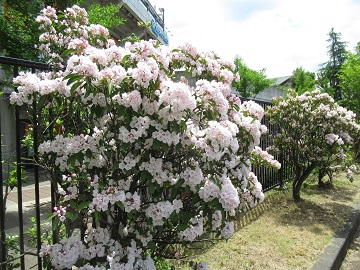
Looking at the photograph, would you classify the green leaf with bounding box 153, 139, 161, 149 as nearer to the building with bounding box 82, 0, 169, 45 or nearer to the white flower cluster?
the white flower cluster

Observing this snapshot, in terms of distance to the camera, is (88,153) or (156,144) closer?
(156,144)

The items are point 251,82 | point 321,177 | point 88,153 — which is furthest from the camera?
point 251,82

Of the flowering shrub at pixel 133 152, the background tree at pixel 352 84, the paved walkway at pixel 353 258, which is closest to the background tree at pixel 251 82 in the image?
the background tree at pixel 352 84

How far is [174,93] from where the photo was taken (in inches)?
65.0

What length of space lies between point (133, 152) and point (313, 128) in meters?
4.60

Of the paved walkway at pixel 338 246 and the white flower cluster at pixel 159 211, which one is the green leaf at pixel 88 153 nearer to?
the white flower cluster at pixel 159 211

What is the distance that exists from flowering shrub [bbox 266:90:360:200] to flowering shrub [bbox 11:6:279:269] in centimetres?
372

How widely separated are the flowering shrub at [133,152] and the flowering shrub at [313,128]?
372 centimetres

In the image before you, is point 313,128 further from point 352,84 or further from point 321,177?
point 352,84

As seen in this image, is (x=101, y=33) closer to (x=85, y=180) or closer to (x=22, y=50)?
(x=85, y=180)

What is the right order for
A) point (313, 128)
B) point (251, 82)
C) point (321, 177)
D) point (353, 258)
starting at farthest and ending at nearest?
1. point (251, 82)
2. point (321, 177)
3. point (313, 128)
4. point (353, 258)

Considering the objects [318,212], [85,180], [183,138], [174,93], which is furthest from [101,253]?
[318,212]

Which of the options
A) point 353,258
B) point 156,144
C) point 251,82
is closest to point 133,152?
point 156,144

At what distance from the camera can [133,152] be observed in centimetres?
187
